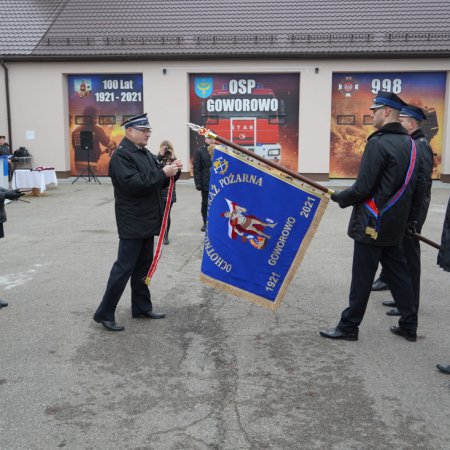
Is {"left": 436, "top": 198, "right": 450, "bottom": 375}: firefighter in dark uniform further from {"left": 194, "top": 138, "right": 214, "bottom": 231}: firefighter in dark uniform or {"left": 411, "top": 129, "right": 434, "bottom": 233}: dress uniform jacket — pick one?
{"left": 194, "top": 138, "right": 214, "bottom": 231}: firefighter in dark uniform

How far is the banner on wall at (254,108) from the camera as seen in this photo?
19.4 m

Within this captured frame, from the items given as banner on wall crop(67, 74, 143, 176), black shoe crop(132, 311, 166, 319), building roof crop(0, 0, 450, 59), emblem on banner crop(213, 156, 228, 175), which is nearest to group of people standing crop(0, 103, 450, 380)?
black shoe crop(132, 311, 166, 319)

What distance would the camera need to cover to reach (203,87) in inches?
771

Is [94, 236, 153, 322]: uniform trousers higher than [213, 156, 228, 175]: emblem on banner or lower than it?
lower

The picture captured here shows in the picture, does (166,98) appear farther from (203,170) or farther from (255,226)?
(255,226)

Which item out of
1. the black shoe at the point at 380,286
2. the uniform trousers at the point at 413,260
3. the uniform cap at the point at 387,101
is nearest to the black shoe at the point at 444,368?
the uniform trousers at the point at 413,260

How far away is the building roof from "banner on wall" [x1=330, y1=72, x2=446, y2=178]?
0.88 meters

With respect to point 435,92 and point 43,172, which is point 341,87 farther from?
point 43,172

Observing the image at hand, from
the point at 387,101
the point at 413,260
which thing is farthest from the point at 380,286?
the point at 387,101

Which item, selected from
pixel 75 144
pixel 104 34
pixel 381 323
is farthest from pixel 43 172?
pixel 381 323

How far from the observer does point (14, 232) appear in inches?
418

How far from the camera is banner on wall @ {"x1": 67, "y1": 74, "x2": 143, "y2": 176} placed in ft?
65.1

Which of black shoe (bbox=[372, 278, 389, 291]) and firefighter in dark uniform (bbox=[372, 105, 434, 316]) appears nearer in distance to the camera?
firefighter in dark uniform (bbox=[372, 105, 434, 316])

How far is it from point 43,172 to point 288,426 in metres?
13.8
